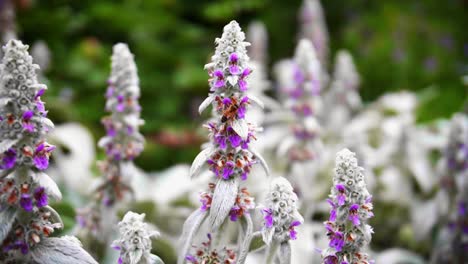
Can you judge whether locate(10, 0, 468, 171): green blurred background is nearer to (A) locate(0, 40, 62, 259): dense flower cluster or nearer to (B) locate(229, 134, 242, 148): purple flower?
(A) locate(0, 40, 62, 259): dense flower cluster

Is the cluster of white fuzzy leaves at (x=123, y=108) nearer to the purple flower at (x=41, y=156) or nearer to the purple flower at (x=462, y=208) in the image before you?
the purple flower at (x=41, y=156)

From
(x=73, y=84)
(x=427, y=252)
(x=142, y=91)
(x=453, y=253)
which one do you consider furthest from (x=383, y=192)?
(x=73, y=84)

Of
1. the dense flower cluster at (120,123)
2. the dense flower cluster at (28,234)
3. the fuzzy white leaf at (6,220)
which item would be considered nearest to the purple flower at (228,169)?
the dense flower cluster at (28,234)

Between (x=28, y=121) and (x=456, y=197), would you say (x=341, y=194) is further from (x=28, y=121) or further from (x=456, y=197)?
(x=456, y=197)

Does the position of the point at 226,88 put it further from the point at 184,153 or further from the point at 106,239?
the point at 184,153

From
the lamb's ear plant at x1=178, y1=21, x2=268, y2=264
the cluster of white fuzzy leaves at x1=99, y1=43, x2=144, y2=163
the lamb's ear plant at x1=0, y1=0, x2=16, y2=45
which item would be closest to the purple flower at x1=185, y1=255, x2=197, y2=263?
the lamb's ear plant at x1=178, y1=21, x2=268, y2=264
